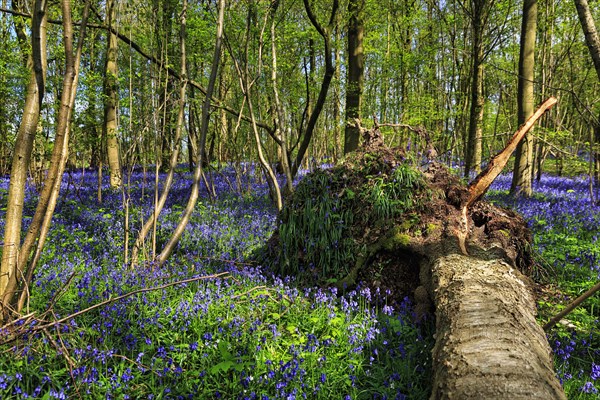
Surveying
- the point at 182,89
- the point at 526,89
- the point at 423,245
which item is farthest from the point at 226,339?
the point at 526,89

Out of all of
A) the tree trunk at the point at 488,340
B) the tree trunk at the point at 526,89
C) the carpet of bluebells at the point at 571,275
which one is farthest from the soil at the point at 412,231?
the tree trunk at the point at 526,89

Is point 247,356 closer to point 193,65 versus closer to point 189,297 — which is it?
point 189,297

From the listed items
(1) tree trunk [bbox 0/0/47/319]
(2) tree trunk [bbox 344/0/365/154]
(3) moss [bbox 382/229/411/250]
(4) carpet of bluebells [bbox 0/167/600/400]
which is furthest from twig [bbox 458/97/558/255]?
(2) tree trunk [bbox 344/0/365/154]

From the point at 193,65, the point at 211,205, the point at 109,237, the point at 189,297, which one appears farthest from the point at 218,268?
the point at 193,65

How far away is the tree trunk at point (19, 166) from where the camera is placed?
8.66 ft

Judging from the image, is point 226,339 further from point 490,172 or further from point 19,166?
point 490,172

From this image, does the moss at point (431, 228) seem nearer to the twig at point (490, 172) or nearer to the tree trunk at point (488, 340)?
the twig at point (490, 172)

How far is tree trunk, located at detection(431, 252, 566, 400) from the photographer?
1.73 metres

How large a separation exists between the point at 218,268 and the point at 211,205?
3.54 m

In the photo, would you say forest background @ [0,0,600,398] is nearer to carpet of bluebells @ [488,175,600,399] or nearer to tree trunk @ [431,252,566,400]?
carpet of bluebells @ [488,175,600,399]

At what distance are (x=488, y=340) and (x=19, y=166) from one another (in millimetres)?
3307

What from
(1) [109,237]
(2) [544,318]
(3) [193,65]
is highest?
(3) [193,65]

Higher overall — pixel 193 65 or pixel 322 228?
pixel 193 65

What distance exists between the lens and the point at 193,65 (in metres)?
13.1
